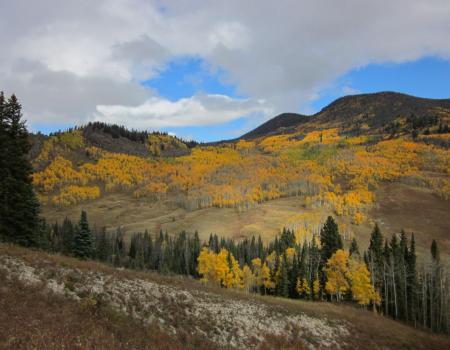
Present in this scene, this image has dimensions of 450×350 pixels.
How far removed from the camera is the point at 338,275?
7562 cm

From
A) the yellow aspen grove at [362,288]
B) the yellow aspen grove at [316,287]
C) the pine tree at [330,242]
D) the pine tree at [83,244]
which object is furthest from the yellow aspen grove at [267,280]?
the pine tree at [83,244]

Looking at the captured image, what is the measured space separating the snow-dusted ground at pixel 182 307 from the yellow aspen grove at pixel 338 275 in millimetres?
37649

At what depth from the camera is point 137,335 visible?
21.0 m

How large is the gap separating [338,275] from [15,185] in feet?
207

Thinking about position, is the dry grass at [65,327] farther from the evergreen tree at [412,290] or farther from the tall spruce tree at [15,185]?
the evergreen tree at [412,290]

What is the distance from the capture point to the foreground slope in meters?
17.1

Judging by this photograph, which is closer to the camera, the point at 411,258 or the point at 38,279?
the point at 38,279

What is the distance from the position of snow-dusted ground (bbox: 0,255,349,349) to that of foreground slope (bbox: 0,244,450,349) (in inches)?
2.2

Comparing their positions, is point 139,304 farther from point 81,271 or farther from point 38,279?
point 38,279

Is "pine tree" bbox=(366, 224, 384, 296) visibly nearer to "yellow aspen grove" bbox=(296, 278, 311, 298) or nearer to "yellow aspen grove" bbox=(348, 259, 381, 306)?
"yellow aspen grove" bbox=(348, 259, 381, 306)

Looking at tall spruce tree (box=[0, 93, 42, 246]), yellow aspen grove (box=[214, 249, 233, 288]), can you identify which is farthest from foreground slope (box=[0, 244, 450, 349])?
yellow aspen grove (box=[214, 249, 233, 288])

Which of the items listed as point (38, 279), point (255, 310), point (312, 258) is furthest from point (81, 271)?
point (312, 258)

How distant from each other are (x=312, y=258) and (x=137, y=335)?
70542 millimetres

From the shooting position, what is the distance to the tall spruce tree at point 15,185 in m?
36.0
